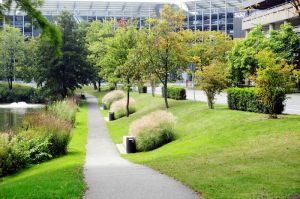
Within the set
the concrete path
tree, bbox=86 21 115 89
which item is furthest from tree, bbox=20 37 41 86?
the concrete path

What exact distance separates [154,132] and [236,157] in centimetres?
801

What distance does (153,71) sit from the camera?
33781 millimetres

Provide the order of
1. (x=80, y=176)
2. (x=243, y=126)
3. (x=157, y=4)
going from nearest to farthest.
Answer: (x=80, y=176)
(x=243, y=126)
(x=157, y=4)

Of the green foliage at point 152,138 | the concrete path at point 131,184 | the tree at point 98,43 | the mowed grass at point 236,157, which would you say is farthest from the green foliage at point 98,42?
the concrete path at point 131,184

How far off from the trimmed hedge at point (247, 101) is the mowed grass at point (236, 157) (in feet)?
1.64

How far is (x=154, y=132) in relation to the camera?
69.8ft

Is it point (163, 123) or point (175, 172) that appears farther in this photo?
point (163, 123)

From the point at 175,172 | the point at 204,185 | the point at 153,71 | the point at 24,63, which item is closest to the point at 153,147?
the point at 175,172

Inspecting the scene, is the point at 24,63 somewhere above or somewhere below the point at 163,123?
above

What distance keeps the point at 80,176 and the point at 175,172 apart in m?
2.43

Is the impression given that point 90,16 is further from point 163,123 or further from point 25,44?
Answer: point 163,123

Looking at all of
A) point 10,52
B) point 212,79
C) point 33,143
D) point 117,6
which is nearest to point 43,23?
point 33,143

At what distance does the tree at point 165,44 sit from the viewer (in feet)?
106

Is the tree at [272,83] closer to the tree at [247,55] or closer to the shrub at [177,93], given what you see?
the shrub at [177,93]
